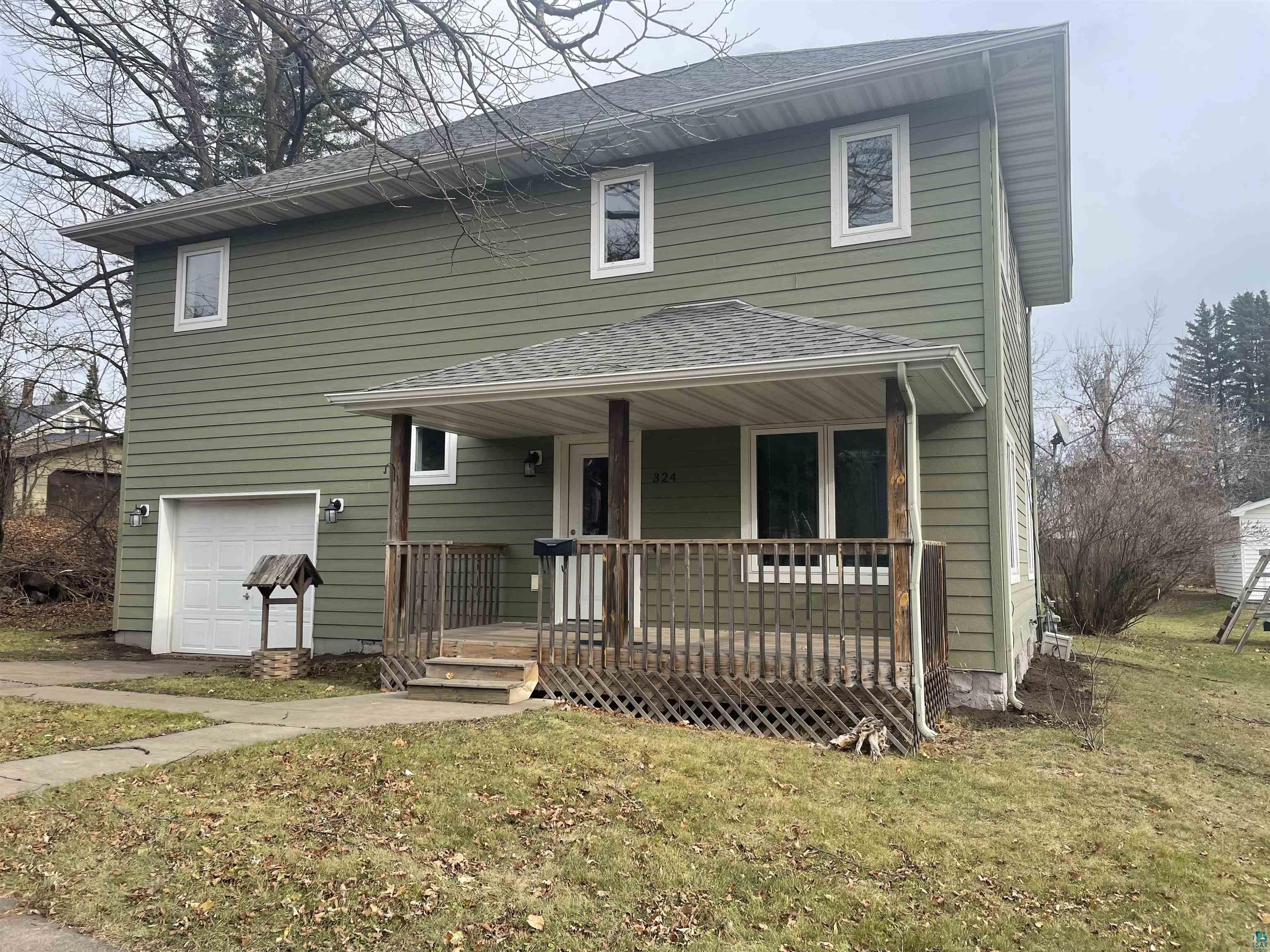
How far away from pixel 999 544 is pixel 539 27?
5515 millimetres

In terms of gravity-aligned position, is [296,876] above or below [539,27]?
below

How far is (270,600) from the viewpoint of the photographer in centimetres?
973

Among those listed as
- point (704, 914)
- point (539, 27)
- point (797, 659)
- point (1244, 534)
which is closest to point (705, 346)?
point (797, 659)

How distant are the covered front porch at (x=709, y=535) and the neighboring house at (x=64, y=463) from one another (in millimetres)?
11238

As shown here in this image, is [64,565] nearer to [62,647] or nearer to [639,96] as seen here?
[62,647]

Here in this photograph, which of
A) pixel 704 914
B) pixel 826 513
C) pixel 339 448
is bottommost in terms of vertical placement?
pixel 704 914

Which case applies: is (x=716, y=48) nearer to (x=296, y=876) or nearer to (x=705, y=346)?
(x=705, y=346)

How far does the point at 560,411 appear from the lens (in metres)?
8.32

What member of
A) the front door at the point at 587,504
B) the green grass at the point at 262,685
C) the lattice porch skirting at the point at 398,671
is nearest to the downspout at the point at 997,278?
the front door at the point at 587,504

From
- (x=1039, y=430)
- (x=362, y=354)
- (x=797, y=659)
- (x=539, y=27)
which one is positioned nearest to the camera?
(x=539, y=27)

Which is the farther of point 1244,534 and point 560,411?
point 1244,534

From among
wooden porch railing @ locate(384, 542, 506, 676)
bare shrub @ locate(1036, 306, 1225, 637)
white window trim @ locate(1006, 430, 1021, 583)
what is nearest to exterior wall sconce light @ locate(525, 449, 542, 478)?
wooden porch railing @ locate(384, 542, 506, 676)

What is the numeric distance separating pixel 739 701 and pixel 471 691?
7.02 feet

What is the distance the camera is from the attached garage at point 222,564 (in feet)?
36.4
